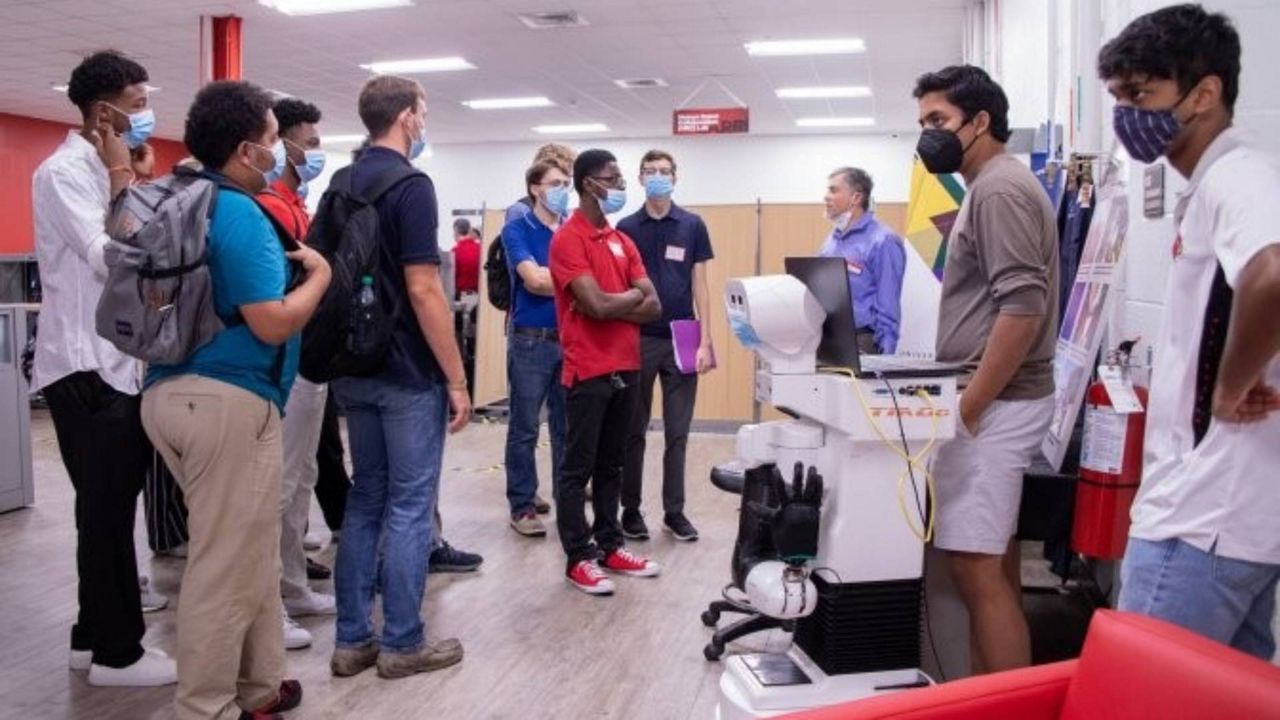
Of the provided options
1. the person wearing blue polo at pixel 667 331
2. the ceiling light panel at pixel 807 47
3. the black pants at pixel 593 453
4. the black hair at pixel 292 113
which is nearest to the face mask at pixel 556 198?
the person wearing blue polo at pixel 667 331

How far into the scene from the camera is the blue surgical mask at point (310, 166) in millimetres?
3265

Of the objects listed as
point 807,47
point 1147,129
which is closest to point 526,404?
point 1147,129

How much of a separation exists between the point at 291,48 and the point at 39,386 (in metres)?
7.27

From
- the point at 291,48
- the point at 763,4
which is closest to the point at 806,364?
the point at 763,4

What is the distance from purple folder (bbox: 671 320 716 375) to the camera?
13.4 ft

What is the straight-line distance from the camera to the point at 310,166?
3295 mm

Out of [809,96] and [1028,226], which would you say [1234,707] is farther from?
[809,96]

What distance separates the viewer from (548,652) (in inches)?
118

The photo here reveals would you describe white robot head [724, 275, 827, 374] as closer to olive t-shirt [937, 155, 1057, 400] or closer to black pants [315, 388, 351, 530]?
olive t-shirt [937, 155, 1057, 400]

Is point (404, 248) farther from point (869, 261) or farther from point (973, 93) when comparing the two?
point (869, 261)

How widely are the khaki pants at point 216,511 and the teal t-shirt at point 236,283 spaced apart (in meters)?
0.04

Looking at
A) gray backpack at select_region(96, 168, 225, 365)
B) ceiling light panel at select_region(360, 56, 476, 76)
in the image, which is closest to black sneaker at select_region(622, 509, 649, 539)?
gray backpack at select_region(96, 168, 225, 365)

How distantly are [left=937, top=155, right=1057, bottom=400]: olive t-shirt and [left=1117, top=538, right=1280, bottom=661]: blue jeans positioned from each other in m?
0.71

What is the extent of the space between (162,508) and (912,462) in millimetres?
3079
